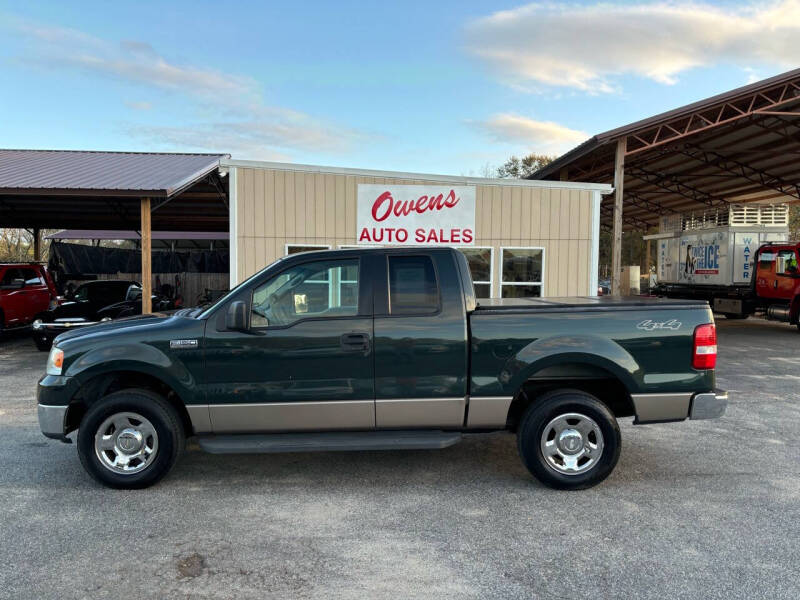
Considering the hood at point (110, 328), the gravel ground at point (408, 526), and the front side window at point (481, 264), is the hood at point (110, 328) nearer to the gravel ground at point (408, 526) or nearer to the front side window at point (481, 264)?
the gravel ground at point (408, 526)

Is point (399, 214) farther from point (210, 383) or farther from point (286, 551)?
point (286, 551)

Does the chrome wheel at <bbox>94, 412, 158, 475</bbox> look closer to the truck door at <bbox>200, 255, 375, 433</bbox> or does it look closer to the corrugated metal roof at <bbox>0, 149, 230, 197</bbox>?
the truck door at <bbox>200, 255, 375, 433</bbox>

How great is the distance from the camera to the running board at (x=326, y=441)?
14.5 ft

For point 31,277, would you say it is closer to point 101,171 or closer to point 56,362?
point 101,171

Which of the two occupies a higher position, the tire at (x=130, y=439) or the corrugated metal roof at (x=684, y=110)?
the corrugated metal roof at (x=684, y=110)

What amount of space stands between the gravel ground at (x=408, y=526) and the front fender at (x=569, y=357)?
92 cm

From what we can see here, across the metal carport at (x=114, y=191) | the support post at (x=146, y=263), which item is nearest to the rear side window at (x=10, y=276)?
the metal carport at (x=114, y=191)

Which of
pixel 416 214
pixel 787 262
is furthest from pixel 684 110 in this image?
pixel 416 214

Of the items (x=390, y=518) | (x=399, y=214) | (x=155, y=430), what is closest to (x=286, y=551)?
(x=390, y=518)

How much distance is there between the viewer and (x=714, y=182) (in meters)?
23.5

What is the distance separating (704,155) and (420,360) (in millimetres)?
19310

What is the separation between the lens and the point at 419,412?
4570 millimetres

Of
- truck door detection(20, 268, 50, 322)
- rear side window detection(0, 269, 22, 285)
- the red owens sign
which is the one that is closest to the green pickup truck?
the red owens sign

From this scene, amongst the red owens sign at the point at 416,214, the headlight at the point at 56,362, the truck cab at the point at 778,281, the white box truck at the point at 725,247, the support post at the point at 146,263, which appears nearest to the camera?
the headlight at the point at 56,362
